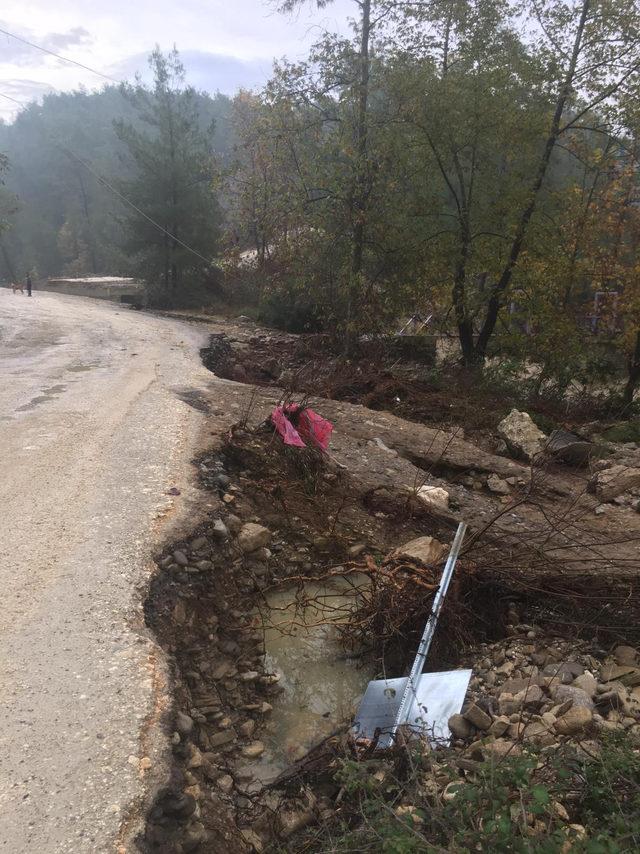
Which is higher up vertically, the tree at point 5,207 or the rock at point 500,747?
the tree at point 5,207

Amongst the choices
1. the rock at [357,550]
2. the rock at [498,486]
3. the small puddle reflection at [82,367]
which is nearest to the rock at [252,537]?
the rock at [357,550]

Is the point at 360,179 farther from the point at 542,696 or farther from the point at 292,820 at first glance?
the point at 292,820

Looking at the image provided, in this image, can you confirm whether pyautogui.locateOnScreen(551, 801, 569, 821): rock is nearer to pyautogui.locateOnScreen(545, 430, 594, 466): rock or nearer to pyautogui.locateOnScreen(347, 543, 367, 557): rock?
pyautogui.locateOnScreen(347, 543, 367, 557): rock

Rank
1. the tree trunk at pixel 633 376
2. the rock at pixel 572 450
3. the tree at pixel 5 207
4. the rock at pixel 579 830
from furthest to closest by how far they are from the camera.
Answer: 1. the tree at pixel 5 207
2. the tree trunk at pixel 633 376
3. the rock at pixel 572 450
4. the rock at pixel 579 830

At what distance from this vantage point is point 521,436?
26.8 ft

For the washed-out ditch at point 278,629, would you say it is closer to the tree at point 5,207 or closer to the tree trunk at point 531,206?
the tree trunk at point 531,206

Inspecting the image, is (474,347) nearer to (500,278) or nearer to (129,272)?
(500,278)

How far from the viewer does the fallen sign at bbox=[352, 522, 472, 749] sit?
2.82 m

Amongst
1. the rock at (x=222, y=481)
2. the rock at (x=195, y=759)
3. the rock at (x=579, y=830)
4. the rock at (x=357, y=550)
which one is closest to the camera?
the rock at (x=579, y=830)

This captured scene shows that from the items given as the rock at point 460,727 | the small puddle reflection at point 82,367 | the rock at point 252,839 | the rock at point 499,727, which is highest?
the small puddle reflection at point 82,367

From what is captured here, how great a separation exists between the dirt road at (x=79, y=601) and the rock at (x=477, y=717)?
151 centimetres

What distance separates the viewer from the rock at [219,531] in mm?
4105

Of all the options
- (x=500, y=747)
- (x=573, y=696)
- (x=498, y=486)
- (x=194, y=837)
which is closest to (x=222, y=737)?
(x=194, y=837)

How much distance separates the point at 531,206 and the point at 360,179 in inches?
124
